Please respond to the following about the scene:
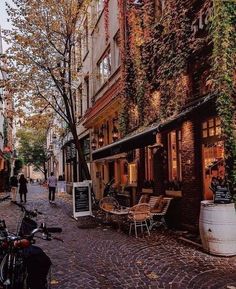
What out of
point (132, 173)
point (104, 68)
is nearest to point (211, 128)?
point (132, 173)

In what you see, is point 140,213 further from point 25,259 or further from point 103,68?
point 103,68

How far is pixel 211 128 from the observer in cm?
1099

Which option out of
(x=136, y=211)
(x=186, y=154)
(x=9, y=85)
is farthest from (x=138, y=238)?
(x=9, y=85)

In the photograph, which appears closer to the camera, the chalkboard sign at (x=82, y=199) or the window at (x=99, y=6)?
the chalkboard sign at (x=82, y=199)

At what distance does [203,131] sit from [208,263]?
4.51 meters

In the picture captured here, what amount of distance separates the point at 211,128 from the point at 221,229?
11.5 feet

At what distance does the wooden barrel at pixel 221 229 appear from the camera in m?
8.23

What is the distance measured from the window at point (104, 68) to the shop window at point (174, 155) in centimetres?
920

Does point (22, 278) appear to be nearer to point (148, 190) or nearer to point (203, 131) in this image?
point (203, 131)

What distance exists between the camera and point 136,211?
11336 mm

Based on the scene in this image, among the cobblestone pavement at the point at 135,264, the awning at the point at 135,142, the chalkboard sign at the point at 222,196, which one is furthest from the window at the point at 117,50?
the chalkboard sign at the point at 222,196

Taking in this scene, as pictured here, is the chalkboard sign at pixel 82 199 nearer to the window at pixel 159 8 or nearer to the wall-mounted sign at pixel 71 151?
the window at pixel 159 8

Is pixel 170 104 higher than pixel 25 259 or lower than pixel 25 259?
higher

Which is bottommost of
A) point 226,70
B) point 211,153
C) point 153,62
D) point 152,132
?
point 211,153
